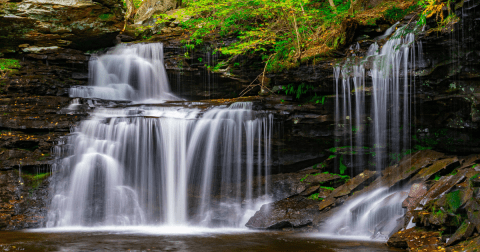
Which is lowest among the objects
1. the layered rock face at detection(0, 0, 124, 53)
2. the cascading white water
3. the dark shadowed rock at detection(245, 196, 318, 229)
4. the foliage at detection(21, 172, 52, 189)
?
the dark shadowed rock at detection(245, 196, 318, 229)

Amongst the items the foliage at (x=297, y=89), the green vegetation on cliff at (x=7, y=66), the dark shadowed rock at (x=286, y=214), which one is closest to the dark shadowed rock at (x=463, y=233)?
the dark shadowed rock at (x=286, y=214)

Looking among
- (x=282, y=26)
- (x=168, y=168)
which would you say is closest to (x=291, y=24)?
(x=282, y=26)

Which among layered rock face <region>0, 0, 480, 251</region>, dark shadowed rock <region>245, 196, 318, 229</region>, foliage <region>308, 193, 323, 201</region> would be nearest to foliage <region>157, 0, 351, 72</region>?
layered rock face <region>0, 0, 480, 251</region>

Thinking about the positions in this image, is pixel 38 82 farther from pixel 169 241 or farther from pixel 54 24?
pixel 169 241

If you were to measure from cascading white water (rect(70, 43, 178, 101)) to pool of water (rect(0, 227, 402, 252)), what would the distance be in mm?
7303

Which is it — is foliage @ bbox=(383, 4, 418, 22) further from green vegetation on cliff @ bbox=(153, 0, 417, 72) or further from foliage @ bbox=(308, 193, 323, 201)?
foliage @ bbox=(308, 193, 323, 201)

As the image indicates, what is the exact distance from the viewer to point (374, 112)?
405 inches

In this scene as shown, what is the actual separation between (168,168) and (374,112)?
636cm

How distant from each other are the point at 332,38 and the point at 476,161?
5752 mm

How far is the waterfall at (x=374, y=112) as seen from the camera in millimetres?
8773

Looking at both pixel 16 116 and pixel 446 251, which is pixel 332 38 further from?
pixel 16 116

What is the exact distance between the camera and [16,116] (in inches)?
450

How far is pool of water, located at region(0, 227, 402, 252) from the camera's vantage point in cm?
676

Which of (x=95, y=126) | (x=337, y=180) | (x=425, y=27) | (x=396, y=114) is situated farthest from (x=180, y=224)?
(x=425, y=27)
